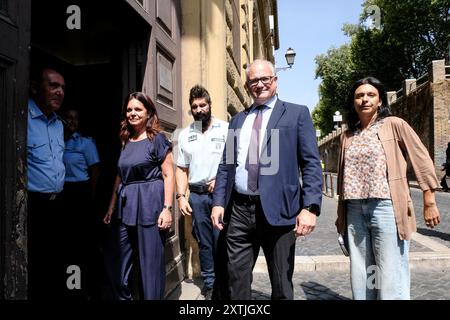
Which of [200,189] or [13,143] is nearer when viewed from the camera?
[13,143]

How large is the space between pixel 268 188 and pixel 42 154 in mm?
1485

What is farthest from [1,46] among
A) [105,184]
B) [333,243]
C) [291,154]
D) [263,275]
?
[333,243]

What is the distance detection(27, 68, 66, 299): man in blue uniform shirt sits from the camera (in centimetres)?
255

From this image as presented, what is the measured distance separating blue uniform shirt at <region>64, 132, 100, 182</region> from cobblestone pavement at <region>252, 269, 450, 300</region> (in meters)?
2.09

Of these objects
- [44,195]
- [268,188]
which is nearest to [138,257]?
[44,195]

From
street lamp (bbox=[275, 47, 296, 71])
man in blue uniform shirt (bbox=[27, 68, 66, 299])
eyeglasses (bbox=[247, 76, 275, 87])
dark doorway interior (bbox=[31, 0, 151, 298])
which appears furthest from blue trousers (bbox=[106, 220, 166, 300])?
street lamp (bbox=[275, 47, 296, 71])

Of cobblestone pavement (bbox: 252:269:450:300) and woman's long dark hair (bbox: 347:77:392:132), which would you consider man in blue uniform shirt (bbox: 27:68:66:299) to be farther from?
woman's long dark hair (bbox: 347:77:392:132)

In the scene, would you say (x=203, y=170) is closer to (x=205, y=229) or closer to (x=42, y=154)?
(x=205, y=229)

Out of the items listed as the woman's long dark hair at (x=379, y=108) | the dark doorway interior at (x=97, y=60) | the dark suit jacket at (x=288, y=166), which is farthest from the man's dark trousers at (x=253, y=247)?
the dark doorway interior at (x=97, y=60)

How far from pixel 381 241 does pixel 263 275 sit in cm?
229

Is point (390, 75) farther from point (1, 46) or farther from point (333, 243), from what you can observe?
point (1, 46)

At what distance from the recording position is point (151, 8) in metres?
3.70

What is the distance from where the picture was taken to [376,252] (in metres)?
2.73

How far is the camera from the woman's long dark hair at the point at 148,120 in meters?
2.96
